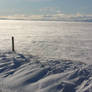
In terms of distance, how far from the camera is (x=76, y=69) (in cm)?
932

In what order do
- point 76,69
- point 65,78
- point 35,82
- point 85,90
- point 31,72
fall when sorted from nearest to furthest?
1. point 85,90
2. point 35,82
3. point 65,78
4. point 31,72
5. point 76,69

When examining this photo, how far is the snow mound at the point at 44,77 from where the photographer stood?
684 cm

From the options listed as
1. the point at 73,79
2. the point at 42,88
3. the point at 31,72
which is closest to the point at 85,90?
the point at 73,79

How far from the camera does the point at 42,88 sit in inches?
269

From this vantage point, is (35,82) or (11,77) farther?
(11,77)

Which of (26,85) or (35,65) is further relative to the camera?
(35,65)

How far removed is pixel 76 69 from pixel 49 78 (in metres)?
2.30

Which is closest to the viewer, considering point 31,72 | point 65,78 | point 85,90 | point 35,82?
point 85,90

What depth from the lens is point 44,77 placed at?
8016mm

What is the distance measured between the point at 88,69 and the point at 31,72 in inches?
141

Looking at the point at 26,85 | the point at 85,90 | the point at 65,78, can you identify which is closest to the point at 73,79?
the point at 65,78

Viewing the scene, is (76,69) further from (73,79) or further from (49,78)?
(49,78)

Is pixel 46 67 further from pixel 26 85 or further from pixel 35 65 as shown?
pixel 26 85

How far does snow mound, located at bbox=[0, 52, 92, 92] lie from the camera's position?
684 centimetres
